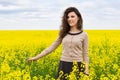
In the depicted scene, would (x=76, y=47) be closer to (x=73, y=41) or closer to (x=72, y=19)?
(x=73, y=41)

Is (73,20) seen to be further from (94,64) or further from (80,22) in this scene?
(94,64)

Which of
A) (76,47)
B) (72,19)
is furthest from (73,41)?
(72,19)

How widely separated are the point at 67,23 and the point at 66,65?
573 mm

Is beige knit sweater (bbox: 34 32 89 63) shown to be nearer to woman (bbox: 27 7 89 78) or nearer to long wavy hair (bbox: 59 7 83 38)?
woman (bbox: 27 7 89 78)

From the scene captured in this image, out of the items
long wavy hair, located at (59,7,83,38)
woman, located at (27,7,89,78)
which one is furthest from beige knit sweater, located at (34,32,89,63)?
long wavy hair, located at (59,7,83,38)

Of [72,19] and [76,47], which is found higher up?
[72,19]

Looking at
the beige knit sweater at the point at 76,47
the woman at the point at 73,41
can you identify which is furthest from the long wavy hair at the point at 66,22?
the beige knit sweater at the point at 76,47

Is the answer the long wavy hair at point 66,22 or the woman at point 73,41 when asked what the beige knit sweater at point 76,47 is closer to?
the woman at point 73,41

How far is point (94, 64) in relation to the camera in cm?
767

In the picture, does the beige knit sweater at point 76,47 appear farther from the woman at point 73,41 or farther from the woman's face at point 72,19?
the woman's face at point 72,19

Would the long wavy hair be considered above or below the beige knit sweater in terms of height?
above

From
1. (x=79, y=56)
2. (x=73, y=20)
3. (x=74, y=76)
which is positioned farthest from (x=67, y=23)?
(x=74, y=76)

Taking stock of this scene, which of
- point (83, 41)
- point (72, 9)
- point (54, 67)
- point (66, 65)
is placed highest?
point (72, 9)

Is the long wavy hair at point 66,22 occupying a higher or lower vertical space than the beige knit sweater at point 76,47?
higher
